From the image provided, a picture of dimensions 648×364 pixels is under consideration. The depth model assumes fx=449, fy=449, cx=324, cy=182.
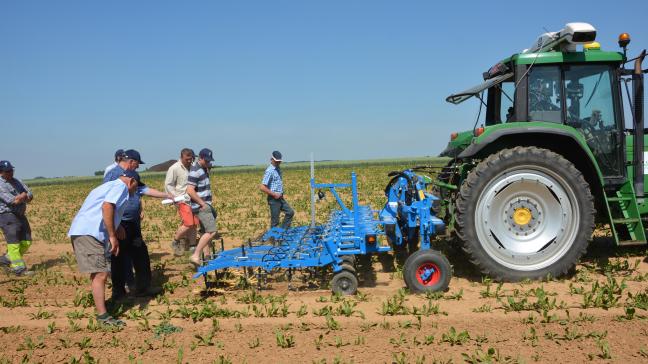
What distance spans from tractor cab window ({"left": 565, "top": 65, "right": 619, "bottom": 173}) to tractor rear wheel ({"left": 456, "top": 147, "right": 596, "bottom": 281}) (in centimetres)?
63

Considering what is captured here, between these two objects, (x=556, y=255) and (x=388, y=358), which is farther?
(x=556, y=255)

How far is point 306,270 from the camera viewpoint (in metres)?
5.54

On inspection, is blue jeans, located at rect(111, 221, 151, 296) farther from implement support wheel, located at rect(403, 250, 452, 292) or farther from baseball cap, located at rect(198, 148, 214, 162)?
implement support wheel, located at rect(403, 250, 452, 292)

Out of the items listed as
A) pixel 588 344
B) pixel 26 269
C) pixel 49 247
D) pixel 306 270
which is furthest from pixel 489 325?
pixel 49 247

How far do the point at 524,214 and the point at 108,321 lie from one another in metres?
4.51

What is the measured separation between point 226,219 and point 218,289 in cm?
735

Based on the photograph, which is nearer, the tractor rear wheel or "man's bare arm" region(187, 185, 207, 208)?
the tractor rear wheel

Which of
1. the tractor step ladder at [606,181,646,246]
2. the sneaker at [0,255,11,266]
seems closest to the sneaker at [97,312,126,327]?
the sneaker at [0,255,11,266]

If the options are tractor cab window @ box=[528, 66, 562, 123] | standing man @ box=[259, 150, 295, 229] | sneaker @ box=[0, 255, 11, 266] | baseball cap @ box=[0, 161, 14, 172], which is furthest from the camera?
standing man @ box=[259, 150, 295, 229]

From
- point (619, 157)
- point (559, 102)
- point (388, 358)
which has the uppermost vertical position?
point (559, 102)

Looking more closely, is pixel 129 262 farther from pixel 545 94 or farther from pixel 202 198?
pixel 545 94

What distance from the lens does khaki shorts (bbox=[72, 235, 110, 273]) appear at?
14.4 feet

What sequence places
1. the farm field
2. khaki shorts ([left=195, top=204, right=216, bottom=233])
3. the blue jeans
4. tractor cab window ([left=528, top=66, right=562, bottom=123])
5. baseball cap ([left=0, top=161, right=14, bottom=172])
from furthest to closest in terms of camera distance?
baseball cap ([left=0, top=161, right=14, bottom=172]), khaki shorts ([left=195, top=204, right=216, bottom=233]), the blue jeans, tractor cab window ([left=528, top=66, right=562, bottom=123]), the farm field

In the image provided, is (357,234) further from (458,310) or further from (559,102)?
(559,102)
